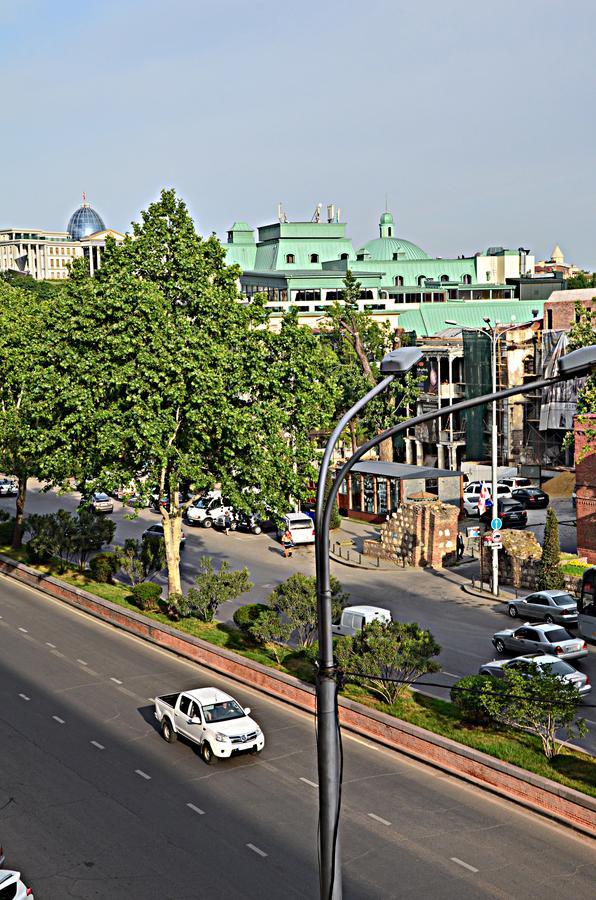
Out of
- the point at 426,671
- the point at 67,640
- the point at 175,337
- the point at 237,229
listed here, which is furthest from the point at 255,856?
the point at 237,229

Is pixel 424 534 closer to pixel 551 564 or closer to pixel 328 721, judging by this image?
pixel 551 564

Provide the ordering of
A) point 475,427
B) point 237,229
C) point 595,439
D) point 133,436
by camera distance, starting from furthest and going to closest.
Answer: point 237,229 → point 475,427 → point 595,439 → point 133,436

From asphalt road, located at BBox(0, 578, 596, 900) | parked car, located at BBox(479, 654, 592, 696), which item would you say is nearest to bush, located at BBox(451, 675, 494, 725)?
asphalt road, located at BBox(0, 578, 596, 900)

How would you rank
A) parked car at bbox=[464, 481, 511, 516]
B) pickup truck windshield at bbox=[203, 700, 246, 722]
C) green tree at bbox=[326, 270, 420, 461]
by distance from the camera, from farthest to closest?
green tree at bbox=[326, 270, 420, 461]
parked car at bbox=[464, 481, 511, 516]
pickup truck windshield at bbox=[203, 700, 246, 722]

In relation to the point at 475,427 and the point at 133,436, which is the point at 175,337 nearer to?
the point at 133,436

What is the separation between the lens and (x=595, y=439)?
46.7 m

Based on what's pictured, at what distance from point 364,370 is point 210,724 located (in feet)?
157

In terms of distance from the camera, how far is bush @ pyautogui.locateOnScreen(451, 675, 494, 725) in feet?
83.7

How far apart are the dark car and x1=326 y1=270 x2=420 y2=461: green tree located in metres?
8.90

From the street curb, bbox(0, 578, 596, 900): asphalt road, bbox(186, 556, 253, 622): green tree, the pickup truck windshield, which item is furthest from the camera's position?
bbox(186, 556, 253, 622): green tree

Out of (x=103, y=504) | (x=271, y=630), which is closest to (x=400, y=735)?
(x=271, y=630)

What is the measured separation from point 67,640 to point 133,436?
7290mm

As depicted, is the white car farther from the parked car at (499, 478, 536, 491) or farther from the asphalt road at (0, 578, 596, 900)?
the parked car at (499, 478, 536, 491)

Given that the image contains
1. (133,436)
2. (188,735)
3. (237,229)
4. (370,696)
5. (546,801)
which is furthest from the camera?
(237,229)
